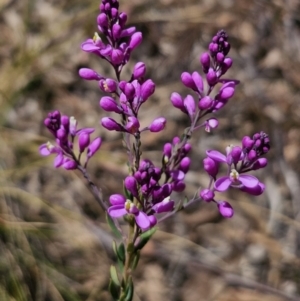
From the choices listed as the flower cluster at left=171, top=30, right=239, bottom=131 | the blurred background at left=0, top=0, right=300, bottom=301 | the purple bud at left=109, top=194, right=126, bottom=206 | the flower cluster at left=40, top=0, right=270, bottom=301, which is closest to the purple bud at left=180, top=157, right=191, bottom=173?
the flower cluster at left=40, top=0, right=270, bottom=301

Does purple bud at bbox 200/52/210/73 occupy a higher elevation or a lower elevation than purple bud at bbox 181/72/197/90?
higher

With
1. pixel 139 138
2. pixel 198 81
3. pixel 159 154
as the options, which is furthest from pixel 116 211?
pixel 159 154

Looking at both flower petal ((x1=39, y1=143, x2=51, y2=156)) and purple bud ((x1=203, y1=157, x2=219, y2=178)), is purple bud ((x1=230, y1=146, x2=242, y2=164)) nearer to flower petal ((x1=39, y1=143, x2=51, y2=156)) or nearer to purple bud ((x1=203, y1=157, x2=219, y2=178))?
purple bud ((x1=203, y1=157, x2=219, y2=178))

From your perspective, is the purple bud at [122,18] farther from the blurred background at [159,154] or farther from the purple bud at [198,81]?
the blurred background at [159,154]

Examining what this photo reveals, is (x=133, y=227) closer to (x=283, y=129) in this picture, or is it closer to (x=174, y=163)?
(x=174, y=163)

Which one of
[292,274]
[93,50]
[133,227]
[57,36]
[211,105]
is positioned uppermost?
[93,50]

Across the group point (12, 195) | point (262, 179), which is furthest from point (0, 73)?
point (262, 179)

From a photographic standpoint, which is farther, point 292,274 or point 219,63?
point 292,274

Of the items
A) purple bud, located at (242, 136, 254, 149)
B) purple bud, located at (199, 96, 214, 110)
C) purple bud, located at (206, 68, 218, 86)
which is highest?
purple bud, located at (206, 68, 218, 86)
